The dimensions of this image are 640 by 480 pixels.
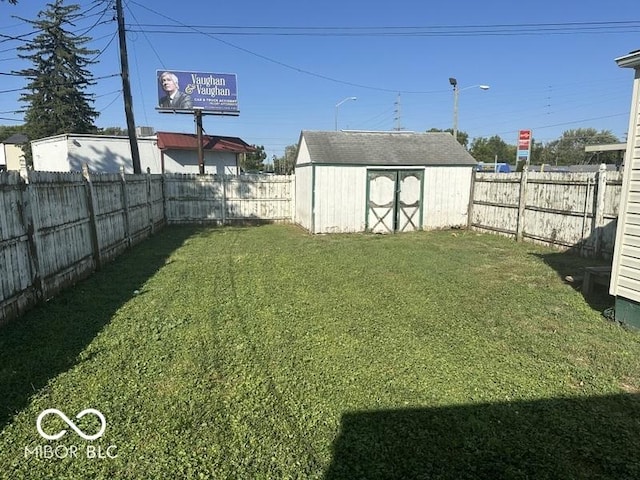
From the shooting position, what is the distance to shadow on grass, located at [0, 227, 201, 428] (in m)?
3.32

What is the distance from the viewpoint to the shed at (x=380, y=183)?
1264 centimetres

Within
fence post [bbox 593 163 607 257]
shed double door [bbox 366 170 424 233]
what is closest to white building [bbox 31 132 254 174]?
shed double door [bbox 366 170 424 233]

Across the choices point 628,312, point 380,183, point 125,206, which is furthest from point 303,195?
point 628,312

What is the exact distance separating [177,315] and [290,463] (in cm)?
309

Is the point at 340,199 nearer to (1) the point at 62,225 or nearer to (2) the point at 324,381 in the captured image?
(1) the point at 62,225

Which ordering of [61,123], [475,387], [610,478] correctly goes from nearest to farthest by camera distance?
[610,478] < [475,387] < [61,123]

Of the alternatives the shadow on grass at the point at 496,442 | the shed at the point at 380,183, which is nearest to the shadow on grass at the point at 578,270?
the shadow on grass at the point at 496,442

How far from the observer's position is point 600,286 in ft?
20.7

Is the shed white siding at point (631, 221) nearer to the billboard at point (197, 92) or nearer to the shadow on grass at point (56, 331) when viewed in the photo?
the shadow on grass at point (56, 331)

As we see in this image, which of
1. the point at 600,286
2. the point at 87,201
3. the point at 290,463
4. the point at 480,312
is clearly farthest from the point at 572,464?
the point at 87,201

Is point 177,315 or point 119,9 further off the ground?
point 119,9

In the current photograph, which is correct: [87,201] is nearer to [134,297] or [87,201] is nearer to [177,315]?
[134,297]

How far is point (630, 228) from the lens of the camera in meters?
4.66

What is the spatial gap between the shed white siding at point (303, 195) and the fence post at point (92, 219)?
675 centimetres
